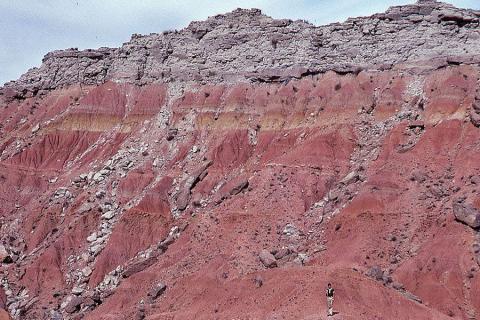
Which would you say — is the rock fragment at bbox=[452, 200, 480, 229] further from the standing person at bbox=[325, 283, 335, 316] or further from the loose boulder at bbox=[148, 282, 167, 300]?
the loose boulder at bbox=[148, 282, 167, 300]

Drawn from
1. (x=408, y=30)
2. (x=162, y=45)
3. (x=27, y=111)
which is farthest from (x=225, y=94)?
(x=27, y=111)

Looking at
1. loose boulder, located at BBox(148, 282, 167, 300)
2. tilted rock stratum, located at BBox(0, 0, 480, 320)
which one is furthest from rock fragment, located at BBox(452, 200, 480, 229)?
loose boulder, located at BBox(148, 282, 167, 300)

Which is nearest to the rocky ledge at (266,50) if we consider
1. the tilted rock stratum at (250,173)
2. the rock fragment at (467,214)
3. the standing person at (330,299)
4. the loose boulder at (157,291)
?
the tilted rock stratum at (250,173)

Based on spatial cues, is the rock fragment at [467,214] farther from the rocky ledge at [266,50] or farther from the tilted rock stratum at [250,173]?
the rocky ledge at [266,50]

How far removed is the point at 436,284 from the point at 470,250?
2.71m

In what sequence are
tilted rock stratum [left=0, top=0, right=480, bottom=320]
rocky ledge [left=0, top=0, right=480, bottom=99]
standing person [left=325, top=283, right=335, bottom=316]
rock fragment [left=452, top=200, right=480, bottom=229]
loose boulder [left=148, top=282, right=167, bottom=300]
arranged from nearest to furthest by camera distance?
standing person [left=325, top=283, right=335, bottom=316] → rock fragment [left=452, top=200, right=480, bottom=229] → tilted rock stratum [left=0, top=0, right=480, bottom=320] → loose boulder [left=148, top=282, right=167, bottom=300] → rocky ledge [left=0, top=0, right=480, bottom=99]

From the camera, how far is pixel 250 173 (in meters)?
46.4

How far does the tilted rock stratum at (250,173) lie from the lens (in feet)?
112

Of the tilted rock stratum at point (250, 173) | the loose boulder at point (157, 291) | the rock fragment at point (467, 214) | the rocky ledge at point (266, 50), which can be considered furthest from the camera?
the rocky ledge at point (266, 50)

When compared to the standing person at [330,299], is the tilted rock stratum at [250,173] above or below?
above

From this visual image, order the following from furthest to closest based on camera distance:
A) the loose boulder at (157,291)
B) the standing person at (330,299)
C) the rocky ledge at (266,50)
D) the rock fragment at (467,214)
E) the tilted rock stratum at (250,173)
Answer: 1. the rocky ledge at (266,50)
2. the loose boulder at (157,291)
3. the tilted rock stratum at (250,173)
4. the rock fragment at (467,214)
5. the standing person at (330,299)

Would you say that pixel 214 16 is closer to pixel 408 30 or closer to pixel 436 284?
pixel 408 30

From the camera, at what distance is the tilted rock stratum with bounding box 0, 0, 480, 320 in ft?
112

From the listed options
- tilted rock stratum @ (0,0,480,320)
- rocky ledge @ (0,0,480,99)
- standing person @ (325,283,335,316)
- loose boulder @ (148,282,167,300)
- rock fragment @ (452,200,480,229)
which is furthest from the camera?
rocky ledge @ (0,0,480,99)
